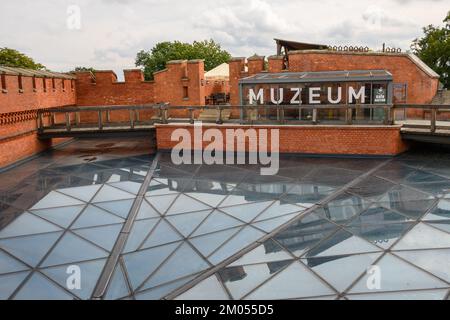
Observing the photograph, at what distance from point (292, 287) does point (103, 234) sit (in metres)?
3.67

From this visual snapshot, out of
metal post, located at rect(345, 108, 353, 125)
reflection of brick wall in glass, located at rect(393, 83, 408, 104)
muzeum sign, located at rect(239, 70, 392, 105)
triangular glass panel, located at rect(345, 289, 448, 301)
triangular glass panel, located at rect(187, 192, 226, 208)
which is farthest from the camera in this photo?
reflection of brick wall in glass, located at rect(393, 83, 408, 104)

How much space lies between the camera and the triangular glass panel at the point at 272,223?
7.17 m

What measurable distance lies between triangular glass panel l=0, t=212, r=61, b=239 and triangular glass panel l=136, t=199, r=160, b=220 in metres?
1.52

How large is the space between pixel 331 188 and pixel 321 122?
410cm

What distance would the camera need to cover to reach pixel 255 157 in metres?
12.8

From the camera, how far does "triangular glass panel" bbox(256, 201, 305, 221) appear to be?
25.3ft

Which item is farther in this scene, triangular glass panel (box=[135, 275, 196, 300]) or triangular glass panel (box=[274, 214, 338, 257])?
triangular glass panel (box=[274, 214, 338, 257])

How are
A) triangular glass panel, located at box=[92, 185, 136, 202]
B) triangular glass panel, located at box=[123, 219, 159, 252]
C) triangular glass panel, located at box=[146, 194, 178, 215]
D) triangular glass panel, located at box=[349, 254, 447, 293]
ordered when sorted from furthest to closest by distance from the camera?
1. triangular glass panel, located at box=[92, 185, 136, 202]
2. triangular glass panel, located at box=[146, 194, 178, 215]
3. triangular glass panel, located at box=[123, 219, 159, 252]
4. triangular glass panel, located at box=[349, 254, 447, 293]

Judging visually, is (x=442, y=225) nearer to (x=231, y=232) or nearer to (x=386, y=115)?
(x=231, y=232)

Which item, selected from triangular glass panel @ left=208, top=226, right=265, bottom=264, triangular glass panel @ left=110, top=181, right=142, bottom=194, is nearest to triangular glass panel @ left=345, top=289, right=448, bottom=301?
triangular glass panel @ left=208, top=226, right=265, bottom=264

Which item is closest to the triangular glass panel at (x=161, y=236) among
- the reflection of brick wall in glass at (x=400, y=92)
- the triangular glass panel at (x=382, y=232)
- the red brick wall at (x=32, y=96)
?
the triangular glass panel at (x=382, y=232)

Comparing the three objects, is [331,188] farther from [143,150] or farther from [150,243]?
[143,150]

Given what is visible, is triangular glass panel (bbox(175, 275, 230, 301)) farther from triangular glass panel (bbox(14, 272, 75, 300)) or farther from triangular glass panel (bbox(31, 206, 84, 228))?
triangular glass panel (bbox(31, 206, 84, 228))

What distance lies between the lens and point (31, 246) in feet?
22.1
